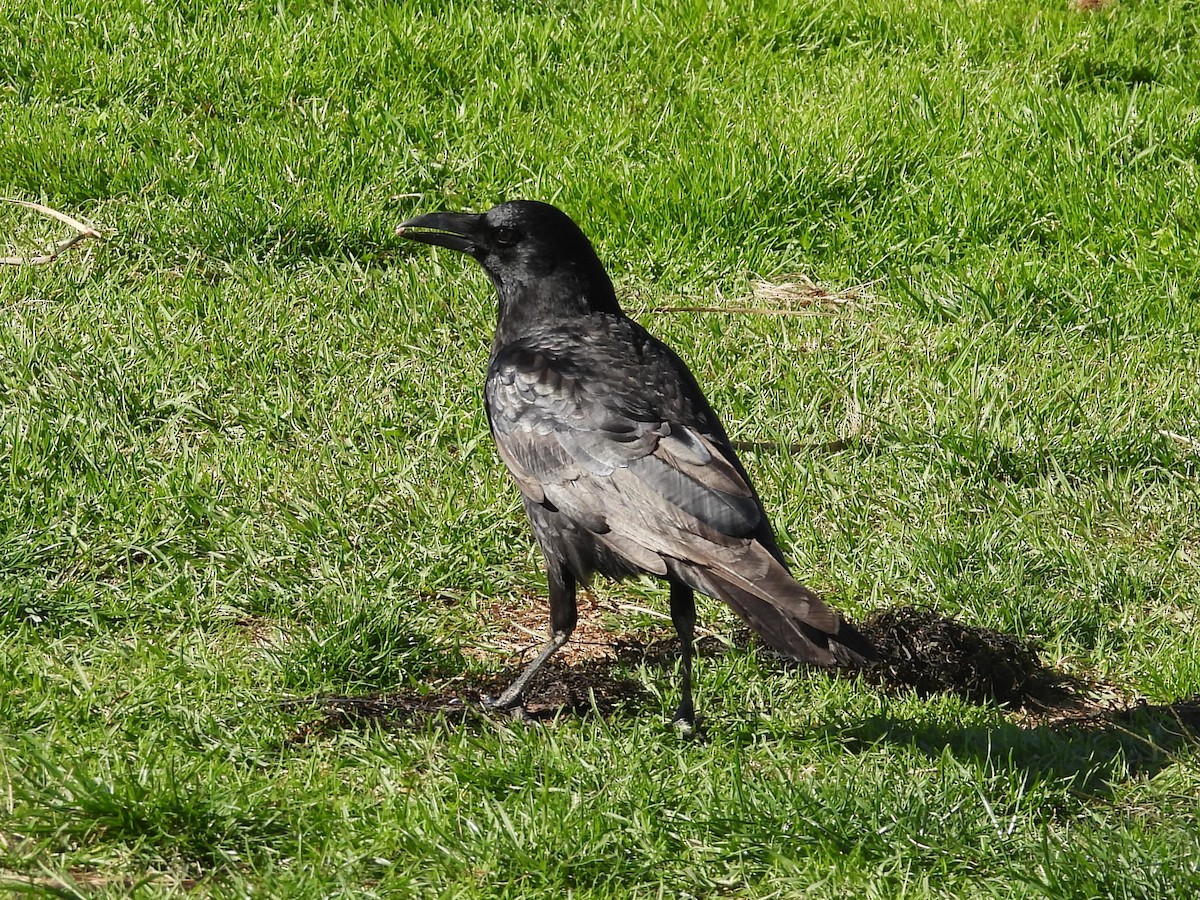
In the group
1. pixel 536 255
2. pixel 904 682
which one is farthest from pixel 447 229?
pixel 904 682

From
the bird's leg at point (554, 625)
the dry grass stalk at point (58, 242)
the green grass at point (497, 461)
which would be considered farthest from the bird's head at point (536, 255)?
the dry grass stalk at point (58, 242)

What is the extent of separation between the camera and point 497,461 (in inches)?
228

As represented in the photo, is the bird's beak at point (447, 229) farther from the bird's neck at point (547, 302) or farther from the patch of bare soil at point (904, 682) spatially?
the patch of bare soil at point (904, 682)

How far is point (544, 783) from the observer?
3930 millimetres

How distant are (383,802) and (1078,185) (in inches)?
200

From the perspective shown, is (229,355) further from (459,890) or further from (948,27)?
(948,27)

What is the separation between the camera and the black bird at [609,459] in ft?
13.3

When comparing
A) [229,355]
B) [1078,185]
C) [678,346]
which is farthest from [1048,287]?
[229,355]

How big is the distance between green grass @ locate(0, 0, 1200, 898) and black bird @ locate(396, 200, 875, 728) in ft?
1.42

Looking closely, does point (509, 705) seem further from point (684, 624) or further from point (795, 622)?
point (795, 622)

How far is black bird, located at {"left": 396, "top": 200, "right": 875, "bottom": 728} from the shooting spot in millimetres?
4051

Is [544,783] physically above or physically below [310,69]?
below

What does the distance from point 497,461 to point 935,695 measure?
1.96 m

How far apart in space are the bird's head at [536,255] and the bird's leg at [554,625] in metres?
1.09
